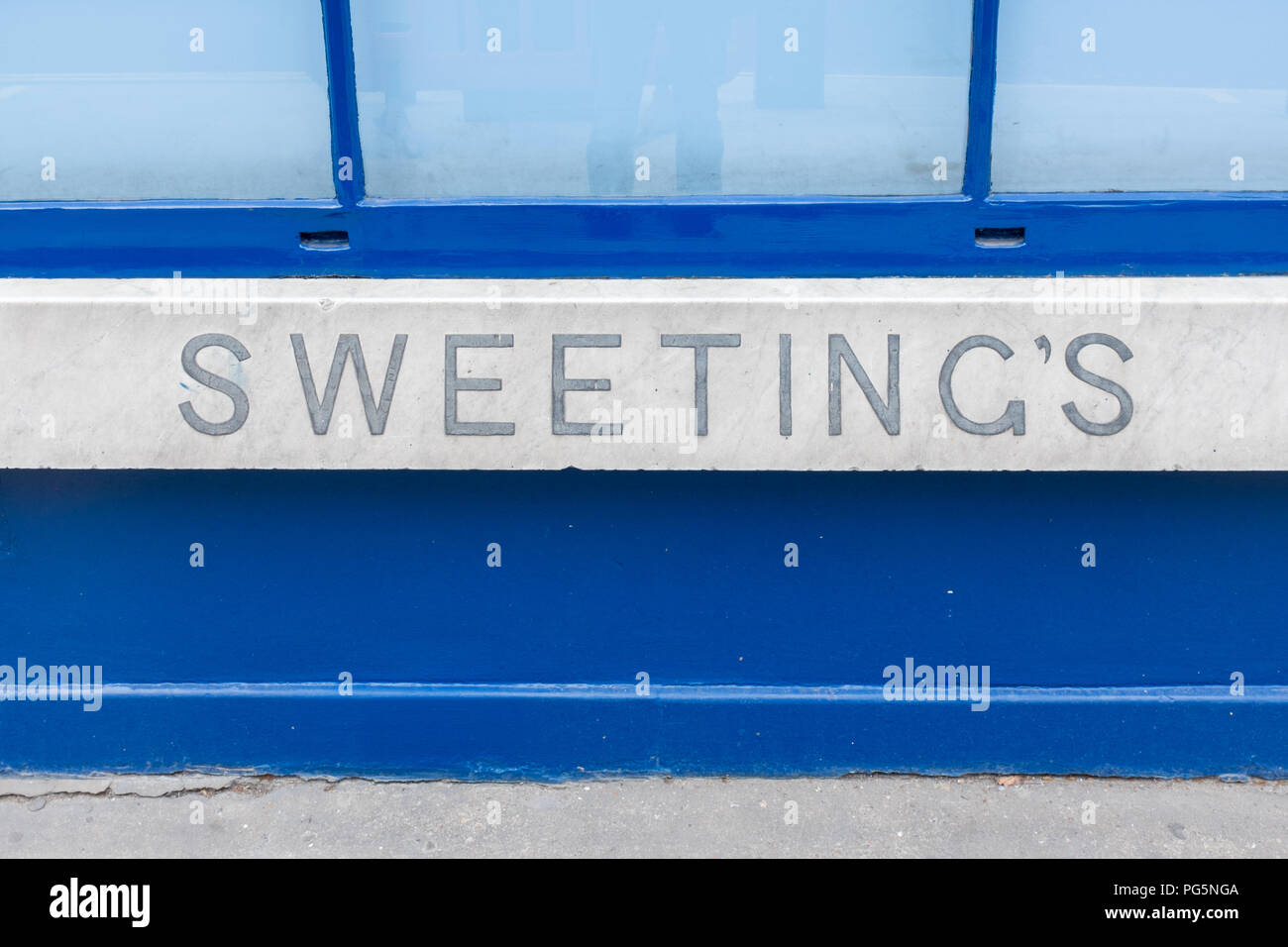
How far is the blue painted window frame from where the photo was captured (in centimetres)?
269

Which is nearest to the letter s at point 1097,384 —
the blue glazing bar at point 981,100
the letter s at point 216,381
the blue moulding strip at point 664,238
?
the blue moulding strip at point 664,238

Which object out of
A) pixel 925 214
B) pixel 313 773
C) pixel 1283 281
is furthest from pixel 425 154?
pixel 1283 281

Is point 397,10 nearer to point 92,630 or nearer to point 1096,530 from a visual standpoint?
point 92,630

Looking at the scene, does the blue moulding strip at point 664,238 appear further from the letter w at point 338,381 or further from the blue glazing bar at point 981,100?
the letter w at point 338,381

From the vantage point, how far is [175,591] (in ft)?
9.46

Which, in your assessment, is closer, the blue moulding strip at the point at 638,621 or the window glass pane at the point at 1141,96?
the window glass pane at the point at 1141,96

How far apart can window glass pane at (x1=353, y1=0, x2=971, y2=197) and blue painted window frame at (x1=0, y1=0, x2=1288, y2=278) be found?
72mm

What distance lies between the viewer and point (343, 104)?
2.71m

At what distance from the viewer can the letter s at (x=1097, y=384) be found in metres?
2.56

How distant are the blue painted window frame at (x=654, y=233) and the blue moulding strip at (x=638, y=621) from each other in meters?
0.55

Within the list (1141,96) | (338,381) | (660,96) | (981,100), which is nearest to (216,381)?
(338,381)

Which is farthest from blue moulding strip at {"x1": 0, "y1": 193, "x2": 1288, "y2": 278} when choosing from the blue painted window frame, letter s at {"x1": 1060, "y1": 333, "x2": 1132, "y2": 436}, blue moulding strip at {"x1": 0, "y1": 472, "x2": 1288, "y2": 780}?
blue moulding strip at {"x1": 0, "y1": 472, "x2": 1288, "y2": 780}

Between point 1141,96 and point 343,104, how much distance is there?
2071mm

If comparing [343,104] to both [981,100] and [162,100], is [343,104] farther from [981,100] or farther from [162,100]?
[981,100]
